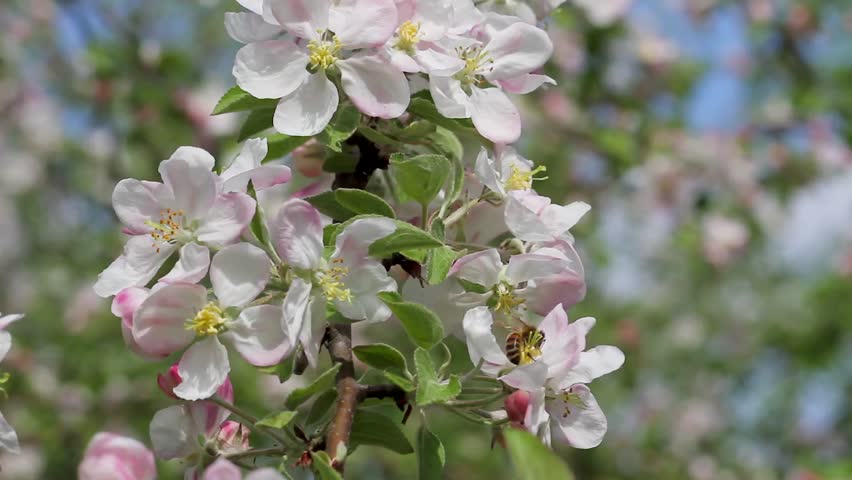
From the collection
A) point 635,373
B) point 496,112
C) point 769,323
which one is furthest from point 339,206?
point 769,323

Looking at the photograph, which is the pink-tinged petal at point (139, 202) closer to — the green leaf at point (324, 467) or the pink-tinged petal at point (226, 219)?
the pink-tinged petal at point (226, 219)

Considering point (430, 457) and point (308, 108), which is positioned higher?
point (308, 108)

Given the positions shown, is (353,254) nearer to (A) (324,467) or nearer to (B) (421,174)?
(B) (421,174)

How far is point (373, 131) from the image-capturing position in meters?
1.20

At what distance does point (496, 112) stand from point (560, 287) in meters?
0.24

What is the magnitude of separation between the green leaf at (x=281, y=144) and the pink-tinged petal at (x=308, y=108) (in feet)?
0.17

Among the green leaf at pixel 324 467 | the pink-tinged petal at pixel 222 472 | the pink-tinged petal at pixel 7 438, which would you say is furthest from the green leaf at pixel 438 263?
the pink-tinged petal at pixel 7 438

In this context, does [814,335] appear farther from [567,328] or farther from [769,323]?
[567,328]

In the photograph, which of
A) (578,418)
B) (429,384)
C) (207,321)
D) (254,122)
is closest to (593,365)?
(578,418)

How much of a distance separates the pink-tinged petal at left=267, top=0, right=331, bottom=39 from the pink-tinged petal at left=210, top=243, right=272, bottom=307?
28cm

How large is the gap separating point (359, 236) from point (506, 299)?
190 millimetres

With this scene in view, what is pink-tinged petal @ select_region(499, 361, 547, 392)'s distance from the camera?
1027mm

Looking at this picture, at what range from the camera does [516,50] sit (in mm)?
1288

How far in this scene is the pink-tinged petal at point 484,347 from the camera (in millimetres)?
1060
